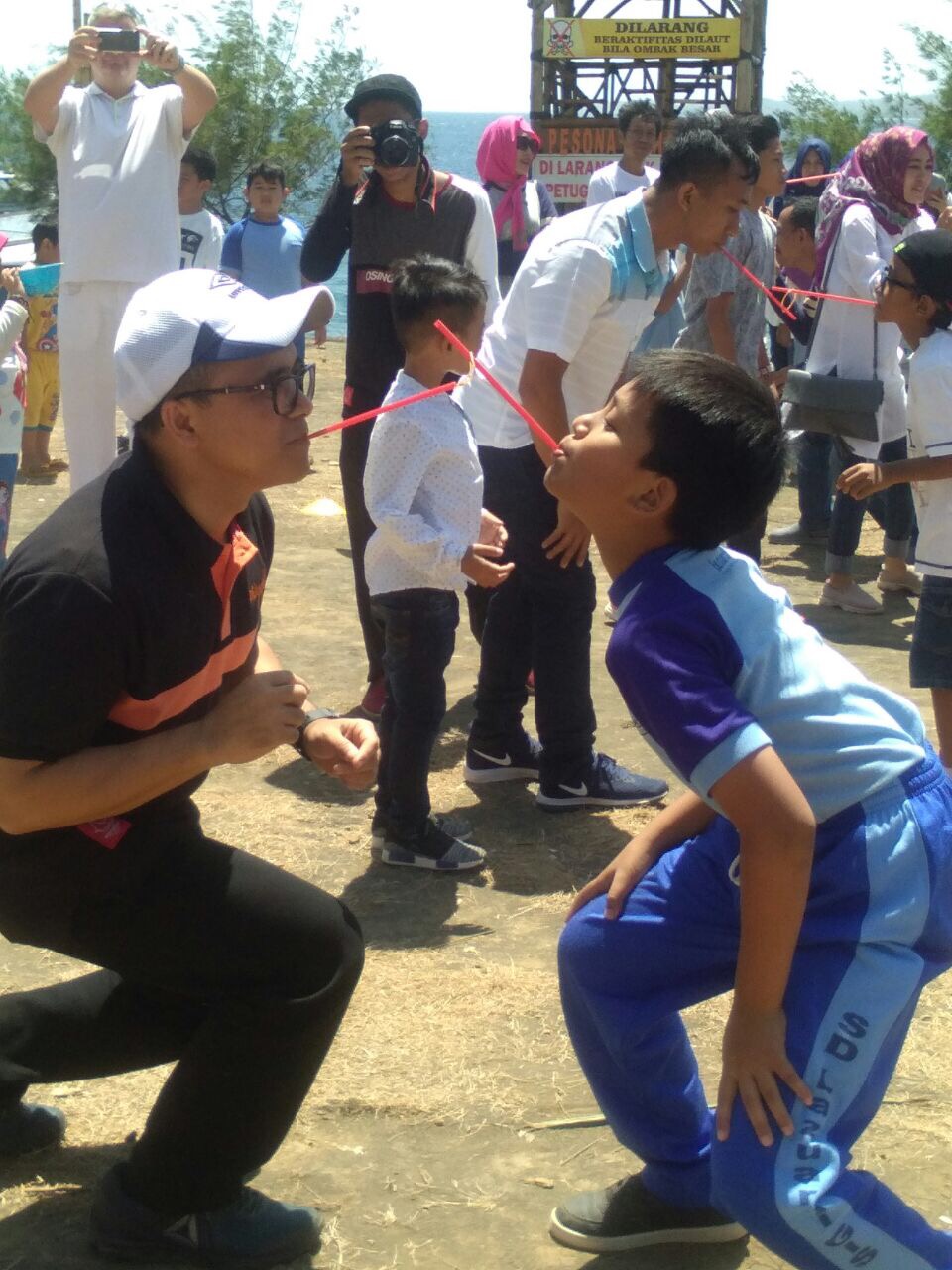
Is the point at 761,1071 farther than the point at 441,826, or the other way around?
the point at 441,826

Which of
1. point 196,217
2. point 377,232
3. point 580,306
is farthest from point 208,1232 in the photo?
point 196,217

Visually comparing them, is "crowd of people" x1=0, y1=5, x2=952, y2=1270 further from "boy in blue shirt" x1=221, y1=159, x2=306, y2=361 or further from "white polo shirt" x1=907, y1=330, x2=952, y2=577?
"boy in blue shirt" x1=221, y1=159, x2=306, y2=361

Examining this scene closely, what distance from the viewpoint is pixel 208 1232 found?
2.50 m

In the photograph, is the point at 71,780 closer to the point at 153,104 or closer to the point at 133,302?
the point at 133,302

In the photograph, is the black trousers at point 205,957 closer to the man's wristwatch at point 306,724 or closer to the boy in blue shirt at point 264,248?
the man's wristwatch at point 306,724

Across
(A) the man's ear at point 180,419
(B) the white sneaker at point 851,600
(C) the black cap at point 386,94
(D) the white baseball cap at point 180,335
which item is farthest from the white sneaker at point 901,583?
(A) the man's ear at point 180,419

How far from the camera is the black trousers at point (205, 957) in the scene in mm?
2377

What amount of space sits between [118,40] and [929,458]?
3.57 metres

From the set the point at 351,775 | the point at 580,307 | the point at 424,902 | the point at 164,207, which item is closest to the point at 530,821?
the point at 424,902

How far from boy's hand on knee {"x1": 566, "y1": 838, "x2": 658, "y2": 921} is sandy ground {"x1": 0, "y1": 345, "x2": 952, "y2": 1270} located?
2.00 ft

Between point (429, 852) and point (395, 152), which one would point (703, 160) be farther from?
point (429, 852)

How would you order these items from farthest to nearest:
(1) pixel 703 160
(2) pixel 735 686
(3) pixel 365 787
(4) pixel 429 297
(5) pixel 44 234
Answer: (5) pixel 44 234, (1) pixel 703 160, (4) pixel 429 297, (3) pixel 365 787, (2) pixel 735 686

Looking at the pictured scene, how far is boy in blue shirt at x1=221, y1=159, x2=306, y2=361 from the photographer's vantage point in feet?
32.5

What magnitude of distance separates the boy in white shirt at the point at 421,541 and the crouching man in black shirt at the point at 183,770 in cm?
143
